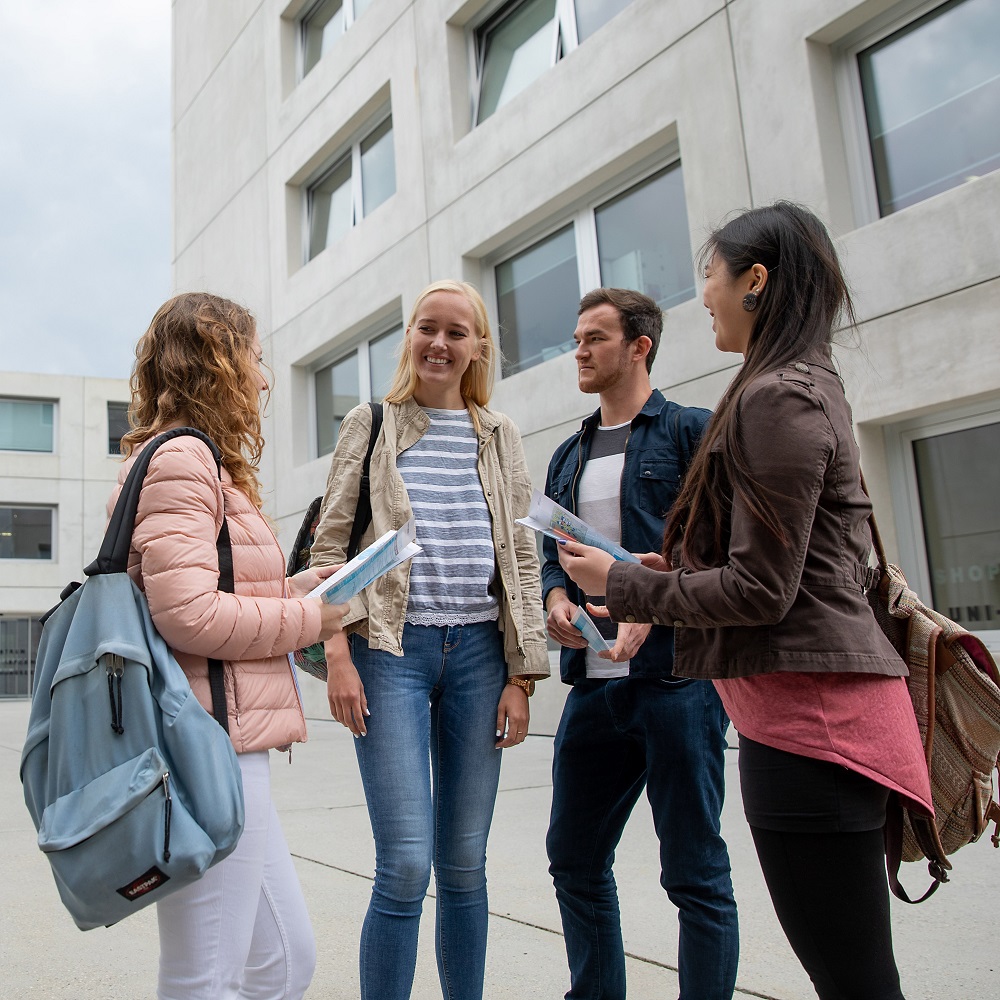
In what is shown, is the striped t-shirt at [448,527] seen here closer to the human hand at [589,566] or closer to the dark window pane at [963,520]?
the human hand at [589,566]

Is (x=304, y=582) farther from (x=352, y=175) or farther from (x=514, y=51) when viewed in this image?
(x=352, y=175)

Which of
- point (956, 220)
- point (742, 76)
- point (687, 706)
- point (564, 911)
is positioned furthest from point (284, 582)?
point (742, 76)

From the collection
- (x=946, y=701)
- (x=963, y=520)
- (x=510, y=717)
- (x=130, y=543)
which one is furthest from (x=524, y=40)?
(x=946, y=701)

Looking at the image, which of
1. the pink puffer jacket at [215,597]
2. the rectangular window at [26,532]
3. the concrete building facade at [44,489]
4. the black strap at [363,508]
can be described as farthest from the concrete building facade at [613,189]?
the rectangular window at [26,532]

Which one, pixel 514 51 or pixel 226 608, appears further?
pixel 514 51

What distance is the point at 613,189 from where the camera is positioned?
841cm

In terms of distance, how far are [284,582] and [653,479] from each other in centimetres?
105

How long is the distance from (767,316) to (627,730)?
1.12 metres

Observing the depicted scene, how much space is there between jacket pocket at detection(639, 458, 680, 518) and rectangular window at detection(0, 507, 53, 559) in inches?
1110

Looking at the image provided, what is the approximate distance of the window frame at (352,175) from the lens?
11.5 m

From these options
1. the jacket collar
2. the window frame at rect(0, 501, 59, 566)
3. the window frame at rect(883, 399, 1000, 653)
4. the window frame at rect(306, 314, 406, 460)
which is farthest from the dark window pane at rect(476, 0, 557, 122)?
the window frame at rect(0, 501, 59, 566)

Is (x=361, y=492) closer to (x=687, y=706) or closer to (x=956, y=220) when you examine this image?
(x=687, y=706)

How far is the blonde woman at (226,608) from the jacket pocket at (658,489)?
3.00 feet

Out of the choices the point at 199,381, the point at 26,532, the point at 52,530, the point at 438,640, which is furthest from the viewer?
the point at 52,530
